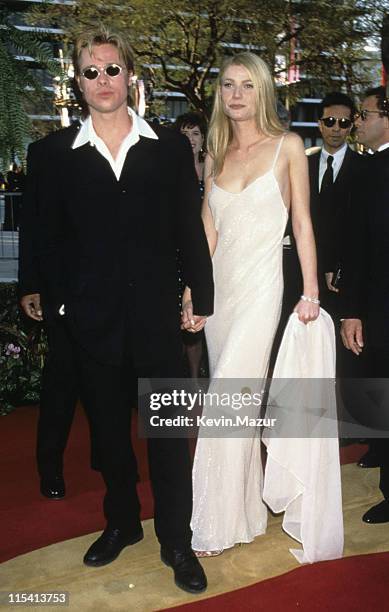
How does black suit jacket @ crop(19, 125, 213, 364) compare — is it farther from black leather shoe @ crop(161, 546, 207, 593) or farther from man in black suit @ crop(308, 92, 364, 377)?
man in black suit @ crop(308, 92, 364, 377)

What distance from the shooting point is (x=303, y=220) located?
11.2 ft

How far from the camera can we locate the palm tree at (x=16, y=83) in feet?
14.2

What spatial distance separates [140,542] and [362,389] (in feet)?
7.30

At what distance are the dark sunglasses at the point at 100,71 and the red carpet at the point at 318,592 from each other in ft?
6.53

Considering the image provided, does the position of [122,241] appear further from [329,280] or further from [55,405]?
[329,280]

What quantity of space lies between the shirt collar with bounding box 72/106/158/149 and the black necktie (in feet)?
8.14

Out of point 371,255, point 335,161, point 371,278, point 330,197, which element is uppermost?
point 335,161

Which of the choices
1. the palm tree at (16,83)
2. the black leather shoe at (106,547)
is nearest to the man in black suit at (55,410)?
the black leather shoe at (106,547)

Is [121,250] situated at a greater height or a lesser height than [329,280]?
greater

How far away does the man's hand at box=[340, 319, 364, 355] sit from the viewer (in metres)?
3.77

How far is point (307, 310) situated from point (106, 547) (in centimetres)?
130

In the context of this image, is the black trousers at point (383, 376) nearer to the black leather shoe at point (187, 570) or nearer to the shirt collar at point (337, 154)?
the black leather shoe at point (187, 570)

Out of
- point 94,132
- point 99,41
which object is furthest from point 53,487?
point 99,41

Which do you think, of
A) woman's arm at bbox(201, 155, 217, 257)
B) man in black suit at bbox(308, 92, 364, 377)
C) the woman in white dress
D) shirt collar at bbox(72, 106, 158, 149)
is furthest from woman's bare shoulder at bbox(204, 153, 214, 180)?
man in black suit at bbox(308, 92, 364, 377)
